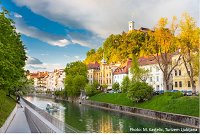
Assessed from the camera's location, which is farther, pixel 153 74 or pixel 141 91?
pixel 153 74

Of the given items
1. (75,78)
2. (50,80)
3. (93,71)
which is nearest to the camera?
(75,78)

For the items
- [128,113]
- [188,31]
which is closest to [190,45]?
[188,31]

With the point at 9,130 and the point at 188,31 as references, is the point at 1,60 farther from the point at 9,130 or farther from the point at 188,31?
the point at 188,31

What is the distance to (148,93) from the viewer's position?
42000 mm

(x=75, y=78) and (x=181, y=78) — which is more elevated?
(x=75, y=78)

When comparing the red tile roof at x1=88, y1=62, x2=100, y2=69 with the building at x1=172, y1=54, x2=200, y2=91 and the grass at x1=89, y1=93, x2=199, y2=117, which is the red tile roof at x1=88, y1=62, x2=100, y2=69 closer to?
the building at x1=172, y1=54, x2=200, y2=91

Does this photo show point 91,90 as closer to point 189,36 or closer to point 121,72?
point 121,72

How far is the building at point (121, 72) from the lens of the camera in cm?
6782

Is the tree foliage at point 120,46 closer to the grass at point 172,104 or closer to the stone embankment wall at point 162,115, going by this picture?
the stone embankment wall at point 162,115

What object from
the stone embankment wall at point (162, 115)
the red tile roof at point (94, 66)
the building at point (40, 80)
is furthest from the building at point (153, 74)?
the building at point (40, 80)

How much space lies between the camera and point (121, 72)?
6988 centimetres

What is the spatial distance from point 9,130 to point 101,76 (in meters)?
62.2

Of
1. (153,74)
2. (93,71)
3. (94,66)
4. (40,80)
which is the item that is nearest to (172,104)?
(153,74)

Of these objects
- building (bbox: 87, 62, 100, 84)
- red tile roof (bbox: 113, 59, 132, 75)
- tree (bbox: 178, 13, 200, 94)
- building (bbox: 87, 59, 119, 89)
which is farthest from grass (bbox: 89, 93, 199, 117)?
building (bbox: 87, 62, 100, 84)
